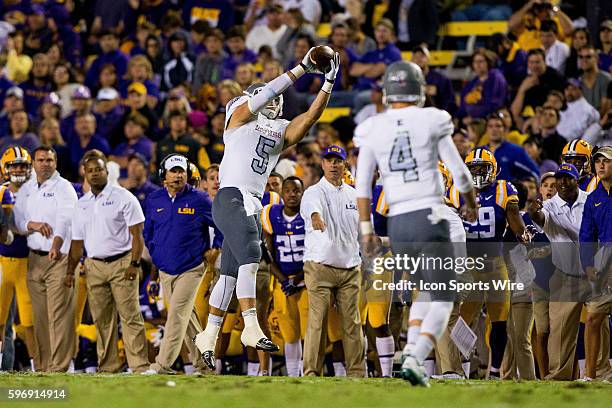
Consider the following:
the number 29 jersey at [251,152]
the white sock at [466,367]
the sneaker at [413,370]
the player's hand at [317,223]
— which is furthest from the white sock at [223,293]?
the white sock at [466,367]

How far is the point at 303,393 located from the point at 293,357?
408 centimetres

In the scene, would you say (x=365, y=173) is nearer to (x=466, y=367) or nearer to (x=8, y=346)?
(x=466, y=367)

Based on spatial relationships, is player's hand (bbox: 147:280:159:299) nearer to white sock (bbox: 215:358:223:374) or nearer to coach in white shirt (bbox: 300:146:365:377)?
white sock (bbox: 215:358:223:374)

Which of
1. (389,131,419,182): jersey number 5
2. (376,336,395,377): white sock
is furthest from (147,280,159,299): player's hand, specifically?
(389,131,419,182): jersey number 5

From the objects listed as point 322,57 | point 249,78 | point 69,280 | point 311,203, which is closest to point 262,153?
point 322,57

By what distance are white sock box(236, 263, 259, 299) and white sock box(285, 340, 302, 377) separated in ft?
9.54

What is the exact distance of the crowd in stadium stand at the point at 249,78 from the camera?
14.1 meters

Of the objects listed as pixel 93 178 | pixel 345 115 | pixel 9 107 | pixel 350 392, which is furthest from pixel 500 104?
pixel 350 392

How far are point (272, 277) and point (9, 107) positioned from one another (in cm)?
582

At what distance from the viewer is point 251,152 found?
31.1 feet

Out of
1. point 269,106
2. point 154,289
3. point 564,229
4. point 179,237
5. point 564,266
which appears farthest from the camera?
point 154,289

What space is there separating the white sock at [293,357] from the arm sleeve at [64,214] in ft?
8.42

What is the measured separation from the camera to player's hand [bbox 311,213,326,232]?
1162 centimetres

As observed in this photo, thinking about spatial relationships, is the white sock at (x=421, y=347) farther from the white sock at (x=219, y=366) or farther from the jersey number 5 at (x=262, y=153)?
the white sock at (x=219, y=366)
